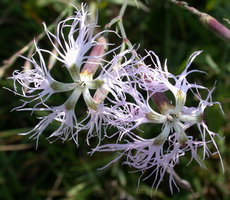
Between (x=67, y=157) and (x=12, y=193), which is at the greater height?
(x=67, y=157)

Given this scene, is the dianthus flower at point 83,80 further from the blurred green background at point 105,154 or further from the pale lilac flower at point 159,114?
the blurred green background at point 105,154

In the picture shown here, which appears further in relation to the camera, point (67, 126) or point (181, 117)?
point (67, 126)

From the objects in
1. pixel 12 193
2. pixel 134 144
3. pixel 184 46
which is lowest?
pixel 12 193

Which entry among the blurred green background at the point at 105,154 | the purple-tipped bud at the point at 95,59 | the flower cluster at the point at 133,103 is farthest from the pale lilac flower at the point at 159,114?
the blurred green background at the point at 105,154

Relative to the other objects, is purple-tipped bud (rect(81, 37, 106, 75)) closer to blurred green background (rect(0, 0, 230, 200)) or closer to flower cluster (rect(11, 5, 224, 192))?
flower cluster (rect(11, 5, 224, 192))

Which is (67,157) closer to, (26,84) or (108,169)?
(108,169)

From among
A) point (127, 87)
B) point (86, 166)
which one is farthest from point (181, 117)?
point (86, 166)

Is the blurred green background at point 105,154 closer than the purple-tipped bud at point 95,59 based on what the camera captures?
No

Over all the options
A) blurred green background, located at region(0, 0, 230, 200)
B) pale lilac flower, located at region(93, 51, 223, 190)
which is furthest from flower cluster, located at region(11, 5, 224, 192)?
blurred green background, located at region(0, 0, 230, 200)
